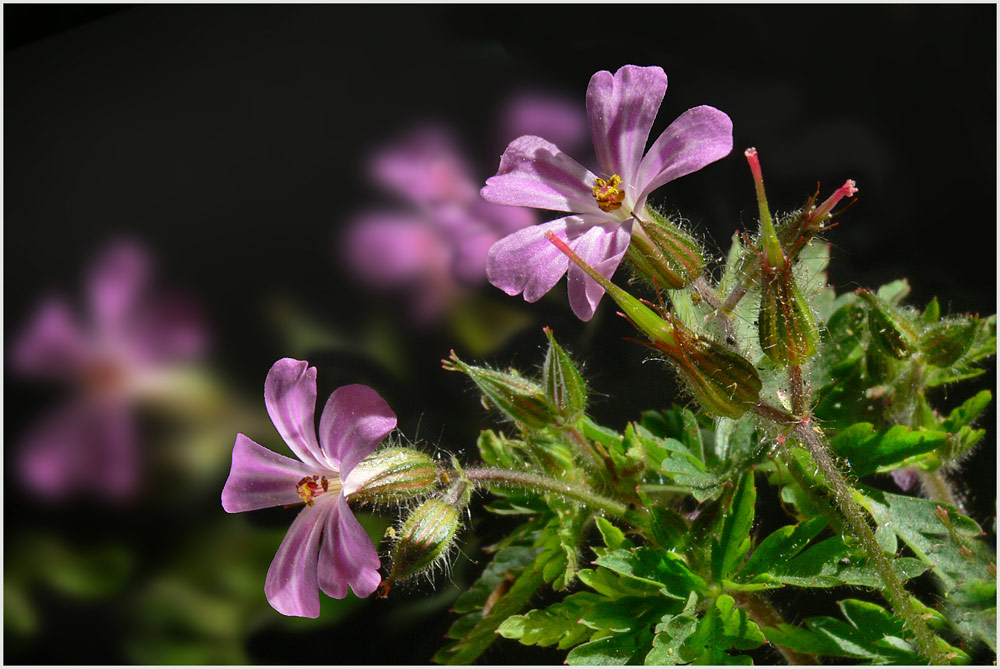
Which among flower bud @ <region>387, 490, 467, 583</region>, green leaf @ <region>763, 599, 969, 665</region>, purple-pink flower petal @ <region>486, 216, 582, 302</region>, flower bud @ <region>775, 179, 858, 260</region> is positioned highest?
purple-pink flower petal @ <region>486, 216, 582, 302</region>

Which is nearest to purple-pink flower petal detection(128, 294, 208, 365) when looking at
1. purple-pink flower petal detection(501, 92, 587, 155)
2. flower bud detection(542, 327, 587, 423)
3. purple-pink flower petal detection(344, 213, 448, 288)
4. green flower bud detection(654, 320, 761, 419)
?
purple-pink flower petal detection(344, 213, 448, 288)

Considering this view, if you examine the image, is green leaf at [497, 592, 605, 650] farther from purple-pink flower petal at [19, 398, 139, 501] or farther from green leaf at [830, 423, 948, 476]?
purple-pink flower petal at [19, 398, 139, 501]

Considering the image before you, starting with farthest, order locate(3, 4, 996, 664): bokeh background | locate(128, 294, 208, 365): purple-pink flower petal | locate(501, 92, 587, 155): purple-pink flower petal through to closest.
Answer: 1. locate(128, 294, 208, 365): purple-pink flower petal
2. locate(501, 92, 587, 155): purple-pink flower petal
3. locate(3, 4, 996, 664): bokeh background

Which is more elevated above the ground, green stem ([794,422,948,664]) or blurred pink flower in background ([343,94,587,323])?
blurred pink flower in background ([343,94,587,323])

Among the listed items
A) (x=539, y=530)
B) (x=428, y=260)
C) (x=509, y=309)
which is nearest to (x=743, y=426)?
(x=539, y=530)

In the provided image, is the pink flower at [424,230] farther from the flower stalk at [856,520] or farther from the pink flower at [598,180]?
the flower stalk at [856,520]

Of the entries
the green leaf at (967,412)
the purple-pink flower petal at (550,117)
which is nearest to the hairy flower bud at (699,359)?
the green leaf at (967,412)

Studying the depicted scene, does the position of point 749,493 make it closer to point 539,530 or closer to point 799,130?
point 539,530
